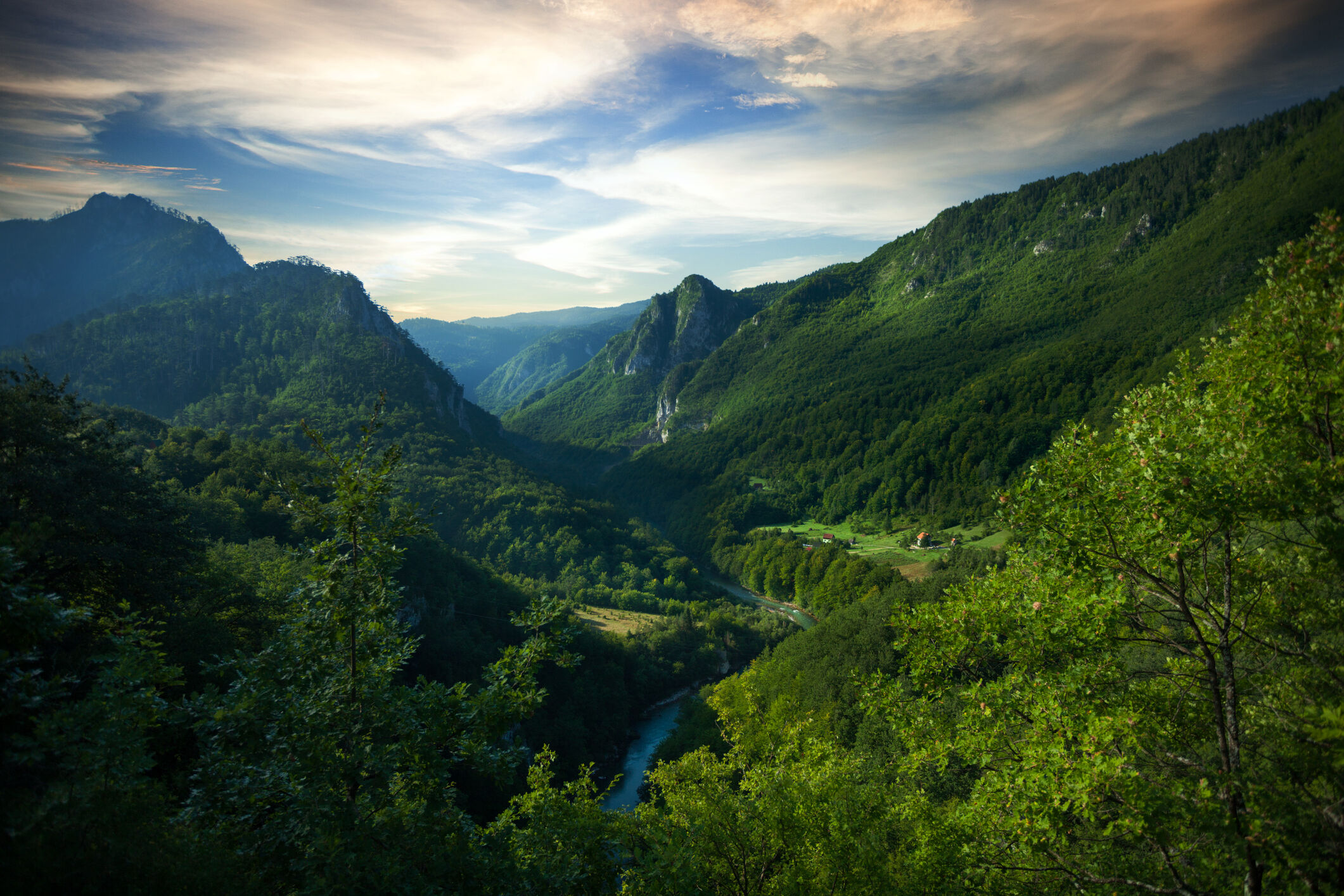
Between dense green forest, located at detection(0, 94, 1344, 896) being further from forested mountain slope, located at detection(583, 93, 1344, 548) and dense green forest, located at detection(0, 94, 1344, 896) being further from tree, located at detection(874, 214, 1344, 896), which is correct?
forested mountain slope, located at detection(583, 93, 1344, 548)

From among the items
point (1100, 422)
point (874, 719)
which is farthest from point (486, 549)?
point (1100, 422)

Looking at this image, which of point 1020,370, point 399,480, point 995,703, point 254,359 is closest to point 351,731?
point 399,480

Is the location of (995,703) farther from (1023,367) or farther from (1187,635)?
(1023,367)

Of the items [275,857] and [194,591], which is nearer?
[275,857]

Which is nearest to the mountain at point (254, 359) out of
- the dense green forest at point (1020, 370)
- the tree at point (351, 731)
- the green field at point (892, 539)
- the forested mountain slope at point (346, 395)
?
the forested mountain slope at point (346, 395)

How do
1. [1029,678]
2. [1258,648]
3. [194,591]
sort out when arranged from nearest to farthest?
[1258,648]
[1029,678]
[194,591]

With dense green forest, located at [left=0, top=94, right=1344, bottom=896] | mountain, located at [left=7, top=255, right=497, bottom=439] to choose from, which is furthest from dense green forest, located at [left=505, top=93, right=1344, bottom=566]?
dense green forest, located at [left=0, top=94, right=1344, bottom=896]

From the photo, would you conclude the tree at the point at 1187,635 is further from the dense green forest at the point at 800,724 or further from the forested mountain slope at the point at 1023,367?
the forested mountain slope at the point at 1023,367

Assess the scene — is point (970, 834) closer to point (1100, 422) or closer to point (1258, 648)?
point (1258, 648)
